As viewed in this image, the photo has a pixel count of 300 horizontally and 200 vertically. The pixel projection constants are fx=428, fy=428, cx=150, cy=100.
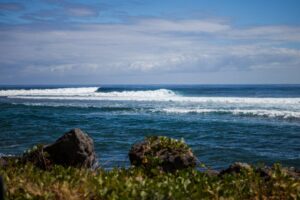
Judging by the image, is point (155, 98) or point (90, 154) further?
point (155, 98)

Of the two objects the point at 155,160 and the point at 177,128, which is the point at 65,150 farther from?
the point at 177,128

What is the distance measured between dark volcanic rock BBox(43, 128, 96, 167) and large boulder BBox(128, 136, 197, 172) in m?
0.92

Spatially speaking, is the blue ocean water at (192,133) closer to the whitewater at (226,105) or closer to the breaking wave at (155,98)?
the whitewater at (226,105)

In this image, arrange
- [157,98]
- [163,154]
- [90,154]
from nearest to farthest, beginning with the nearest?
[163,154] < [90,154] < [157,98]

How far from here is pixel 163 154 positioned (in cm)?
812

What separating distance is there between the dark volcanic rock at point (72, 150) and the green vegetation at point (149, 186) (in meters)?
1.48

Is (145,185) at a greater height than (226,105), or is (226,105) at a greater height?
(145,185)

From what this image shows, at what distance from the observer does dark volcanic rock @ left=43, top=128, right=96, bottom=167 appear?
8336 millimetres

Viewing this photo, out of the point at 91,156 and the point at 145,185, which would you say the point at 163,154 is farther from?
the point at 145,185

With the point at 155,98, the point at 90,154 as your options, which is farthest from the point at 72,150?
the point at 155,98

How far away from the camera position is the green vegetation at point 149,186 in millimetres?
5656

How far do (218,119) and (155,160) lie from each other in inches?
745

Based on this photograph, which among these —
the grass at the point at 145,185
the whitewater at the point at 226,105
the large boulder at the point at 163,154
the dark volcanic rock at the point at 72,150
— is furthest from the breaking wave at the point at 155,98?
the grass at the point at 145,185

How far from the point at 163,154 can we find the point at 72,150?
177 centimetres
